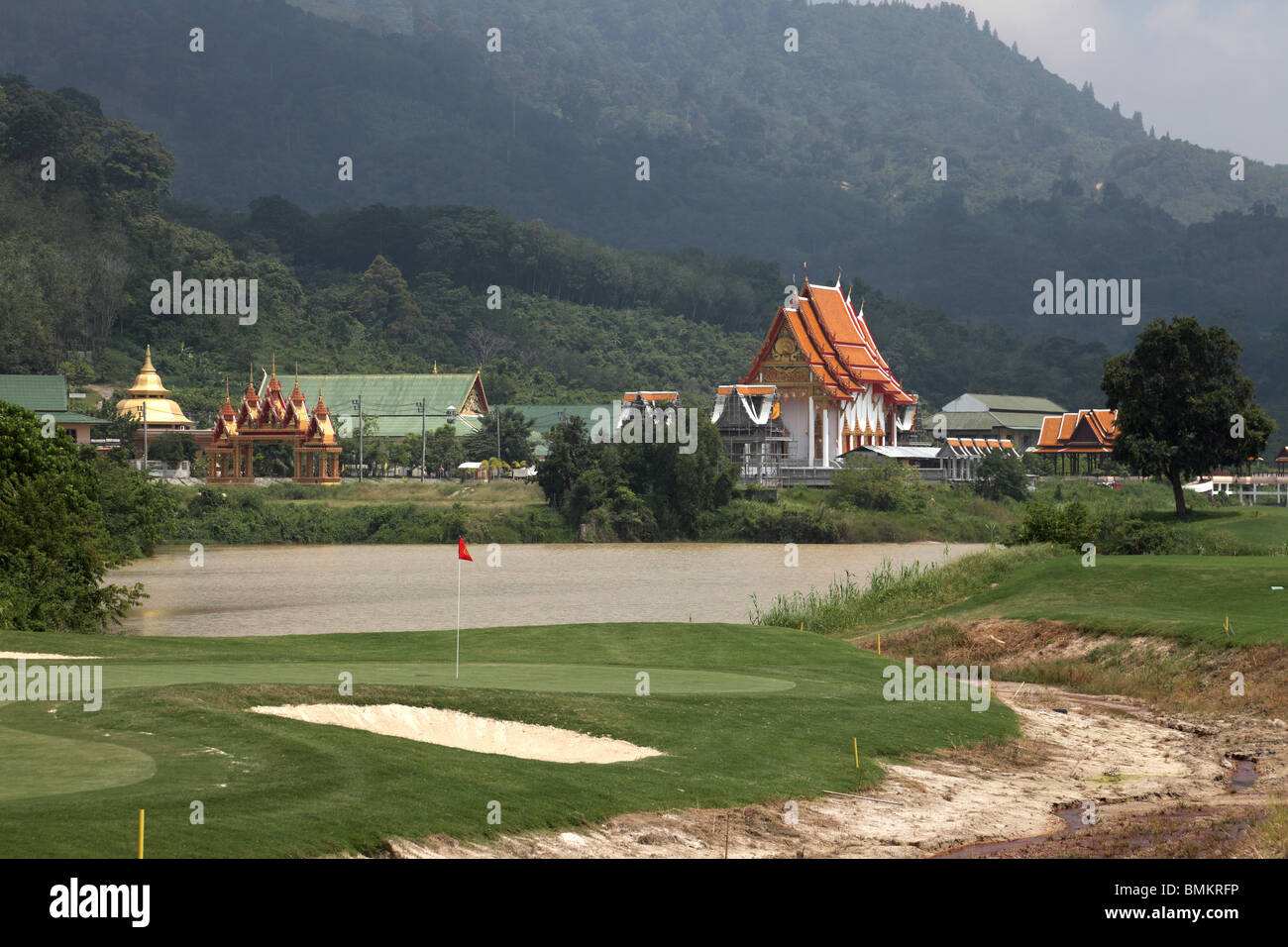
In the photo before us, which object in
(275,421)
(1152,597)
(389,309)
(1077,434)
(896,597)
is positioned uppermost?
(389,309)

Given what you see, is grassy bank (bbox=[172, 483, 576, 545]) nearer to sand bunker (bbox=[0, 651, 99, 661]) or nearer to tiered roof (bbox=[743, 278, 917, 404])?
tiered roof (bbox=[743, 278, 917, 404])

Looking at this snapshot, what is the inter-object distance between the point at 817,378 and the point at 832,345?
217 inches

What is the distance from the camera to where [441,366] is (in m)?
152

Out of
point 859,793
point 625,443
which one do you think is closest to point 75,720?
point 859,793

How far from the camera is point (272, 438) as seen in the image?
317ft

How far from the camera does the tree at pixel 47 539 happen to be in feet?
102

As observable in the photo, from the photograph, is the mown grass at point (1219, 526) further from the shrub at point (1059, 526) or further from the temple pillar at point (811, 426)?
the temple pillar at point (811, 426)

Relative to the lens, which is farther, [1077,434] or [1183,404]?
[1077,434]

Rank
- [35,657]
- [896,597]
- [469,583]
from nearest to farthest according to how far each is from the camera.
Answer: [35,657] < [896,597] < [469,583]

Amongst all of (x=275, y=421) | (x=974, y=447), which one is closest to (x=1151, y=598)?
(x=275, y=421)

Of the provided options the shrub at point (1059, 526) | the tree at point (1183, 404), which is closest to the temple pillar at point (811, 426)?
the tree at point (1183, 404)

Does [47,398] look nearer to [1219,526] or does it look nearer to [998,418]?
[1219,526]

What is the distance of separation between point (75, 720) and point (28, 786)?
3.07 metres
